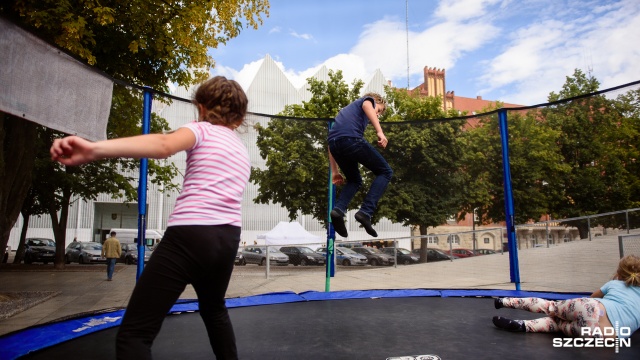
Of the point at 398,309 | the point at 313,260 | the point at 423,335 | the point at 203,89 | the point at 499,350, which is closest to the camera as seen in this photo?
the point at 203,89

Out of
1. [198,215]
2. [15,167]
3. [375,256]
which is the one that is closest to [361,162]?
[198,215]

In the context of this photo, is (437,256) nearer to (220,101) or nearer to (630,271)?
(630,271)

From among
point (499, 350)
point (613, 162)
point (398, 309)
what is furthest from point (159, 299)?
point (613, 162)

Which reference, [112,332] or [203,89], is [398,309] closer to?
[112,332]

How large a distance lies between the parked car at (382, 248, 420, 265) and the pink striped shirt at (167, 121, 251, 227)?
16.3 ft

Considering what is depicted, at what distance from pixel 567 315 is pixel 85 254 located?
1544 centimetres

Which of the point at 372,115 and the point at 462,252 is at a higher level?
the point at 372,115

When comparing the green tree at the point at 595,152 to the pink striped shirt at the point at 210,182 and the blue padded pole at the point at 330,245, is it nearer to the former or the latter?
the blue padded pole at the point at 330,245

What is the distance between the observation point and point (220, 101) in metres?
1.34

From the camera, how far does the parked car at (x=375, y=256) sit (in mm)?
6531

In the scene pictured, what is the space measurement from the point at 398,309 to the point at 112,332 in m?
1.84

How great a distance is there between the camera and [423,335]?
7.14 ft

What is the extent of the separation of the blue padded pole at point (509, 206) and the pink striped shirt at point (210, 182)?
3187mm

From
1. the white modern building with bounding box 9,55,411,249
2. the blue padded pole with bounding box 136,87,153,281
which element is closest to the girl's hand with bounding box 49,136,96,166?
the white modern building with bounding box 9,55,411,249
